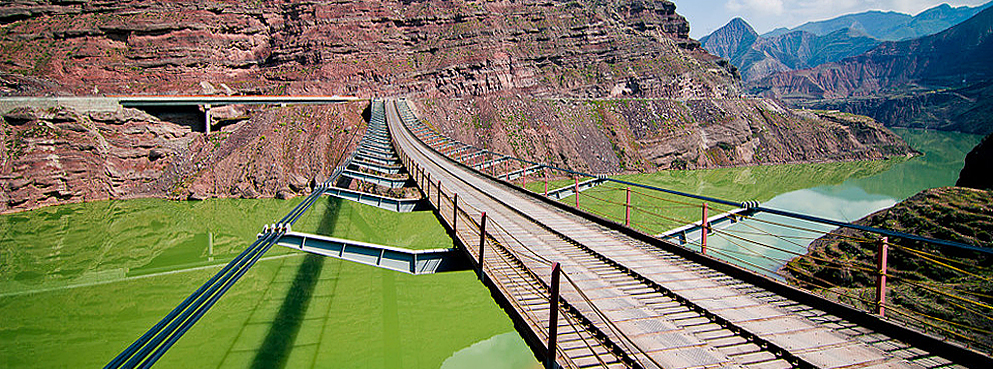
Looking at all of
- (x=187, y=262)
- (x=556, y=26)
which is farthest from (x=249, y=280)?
(x=556, y=26)

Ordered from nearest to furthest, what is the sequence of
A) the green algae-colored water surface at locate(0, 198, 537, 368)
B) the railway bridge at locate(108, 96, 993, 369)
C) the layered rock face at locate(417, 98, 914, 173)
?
the railway bridge at locate(108, 96, 993, 369) → the green algae-colored water surface at locate(0, 198, 537, 368) → the layered rock face at locate(417, 98, 914, 173)

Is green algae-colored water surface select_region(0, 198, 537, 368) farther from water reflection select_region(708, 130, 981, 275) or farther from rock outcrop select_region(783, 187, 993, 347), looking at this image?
water reflection select_region(708, 130, 981, 275)

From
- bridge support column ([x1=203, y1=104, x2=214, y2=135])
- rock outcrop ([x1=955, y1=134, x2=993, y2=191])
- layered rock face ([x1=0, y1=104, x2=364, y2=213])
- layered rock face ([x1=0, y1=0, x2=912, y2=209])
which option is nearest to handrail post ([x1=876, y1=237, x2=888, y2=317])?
rock outcrop ([x1=955, y1=134, x2=993, y2=191])

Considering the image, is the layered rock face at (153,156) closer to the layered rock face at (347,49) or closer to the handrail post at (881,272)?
the layered rock face at (347,49)

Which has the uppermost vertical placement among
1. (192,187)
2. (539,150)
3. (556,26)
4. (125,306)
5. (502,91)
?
(556,26)

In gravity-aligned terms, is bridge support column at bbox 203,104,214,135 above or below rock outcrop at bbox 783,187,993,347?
above

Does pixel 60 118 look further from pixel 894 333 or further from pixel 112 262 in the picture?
pixel 894 333

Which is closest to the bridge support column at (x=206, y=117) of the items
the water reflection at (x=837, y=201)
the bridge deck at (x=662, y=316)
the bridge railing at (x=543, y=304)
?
the bridge railing at (x=543, y=304)
